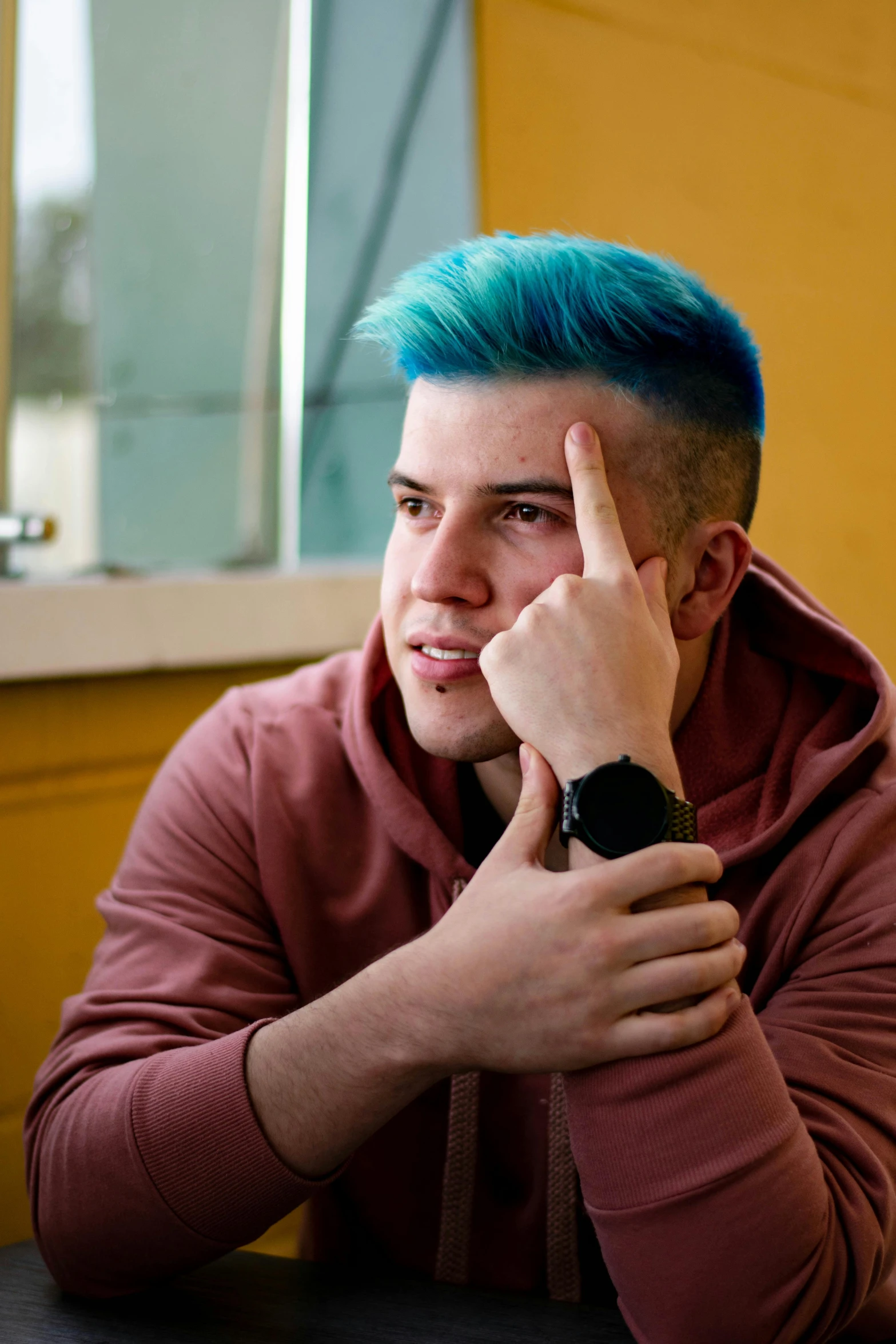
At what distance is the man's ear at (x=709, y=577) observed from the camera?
1.36 meters

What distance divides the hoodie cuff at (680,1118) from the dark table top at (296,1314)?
115mm

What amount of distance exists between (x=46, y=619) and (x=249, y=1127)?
853 millimetres

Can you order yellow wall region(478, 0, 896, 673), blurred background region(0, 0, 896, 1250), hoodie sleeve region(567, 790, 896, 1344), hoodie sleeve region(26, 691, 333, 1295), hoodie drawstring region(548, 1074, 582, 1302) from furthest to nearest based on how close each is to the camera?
yellow wall region(478, 0, 896, 673)
blurred background region(0, 0, 896, 1250)
hoodie drawstring region(548, 1074, 582, 1302)
hoodie sleeve region(26, 691, 333, 1295)
hoodie sleeve region(567, 790, 896, 1344)

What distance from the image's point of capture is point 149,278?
7.14 ft

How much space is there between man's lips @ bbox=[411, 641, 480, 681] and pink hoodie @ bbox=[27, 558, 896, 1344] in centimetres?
15

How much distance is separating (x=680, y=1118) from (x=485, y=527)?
572 millimetres

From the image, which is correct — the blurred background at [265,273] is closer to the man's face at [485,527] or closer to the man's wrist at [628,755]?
the man's face at [485,527]

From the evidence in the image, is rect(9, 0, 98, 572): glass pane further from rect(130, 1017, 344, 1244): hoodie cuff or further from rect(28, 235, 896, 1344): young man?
rect(130, 1017, 344, 1244): hoodie cuff

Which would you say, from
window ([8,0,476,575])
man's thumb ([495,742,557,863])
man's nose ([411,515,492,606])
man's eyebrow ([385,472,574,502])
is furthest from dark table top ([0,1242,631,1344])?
window ([8,0,476,575])

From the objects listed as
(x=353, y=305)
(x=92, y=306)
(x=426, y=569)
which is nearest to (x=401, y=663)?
(x=426, y=569)

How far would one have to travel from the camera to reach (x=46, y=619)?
1654 mm

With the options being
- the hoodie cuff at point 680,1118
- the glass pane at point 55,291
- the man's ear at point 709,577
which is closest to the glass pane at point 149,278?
the glass pane at point 55,291

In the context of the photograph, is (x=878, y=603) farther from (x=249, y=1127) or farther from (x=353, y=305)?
(x=249, y=1127)

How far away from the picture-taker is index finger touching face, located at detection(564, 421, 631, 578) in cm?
117
